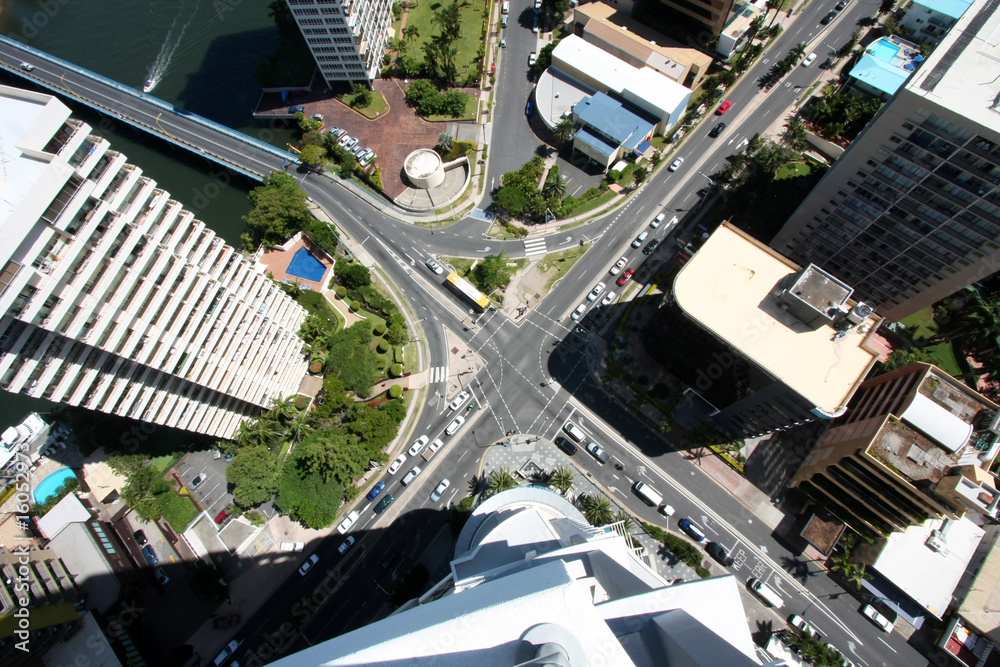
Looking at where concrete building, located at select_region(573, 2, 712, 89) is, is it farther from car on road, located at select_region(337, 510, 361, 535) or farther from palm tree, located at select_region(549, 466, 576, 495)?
car on road, located at select_region(337, 510, 361, 535)

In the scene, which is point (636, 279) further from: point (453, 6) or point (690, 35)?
point (453, 6)

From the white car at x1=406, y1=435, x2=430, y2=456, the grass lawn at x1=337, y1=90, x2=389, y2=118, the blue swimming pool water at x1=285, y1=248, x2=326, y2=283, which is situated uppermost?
the grass lawn at x1=337, y1=90, x2=389, y2=118

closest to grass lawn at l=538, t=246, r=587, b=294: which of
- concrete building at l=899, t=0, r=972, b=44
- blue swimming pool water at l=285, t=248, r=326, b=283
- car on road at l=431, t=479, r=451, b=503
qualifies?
car on road at l=431, t=479, r=451, b=503

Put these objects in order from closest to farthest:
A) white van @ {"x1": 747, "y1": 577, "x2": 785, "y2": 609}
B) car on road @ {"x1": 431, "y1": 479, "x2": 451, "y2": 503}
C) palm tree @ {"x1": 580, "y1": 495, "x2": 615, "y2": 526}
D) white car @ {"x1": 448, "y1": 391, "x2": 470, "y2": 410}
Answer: white van @ {"x1": 747, "y1": 577, "x2": 785, "y2": 609}
palm tree @ {"x1": 580, "y1": 495, "x2": 615, "y2": 526}
car on road @ {"x1": 431, "y1": 479, "x2": 451, "y2": 503}
white car @ {"x1": 448, "y1": 391, "x2": 470, "y2": 410}

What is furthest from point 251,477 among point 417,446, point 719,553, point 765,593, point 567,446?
point 765,593

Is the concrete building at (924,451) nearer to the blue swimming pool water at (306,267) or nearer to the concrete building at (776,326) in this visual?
the concrete building at (776,326)

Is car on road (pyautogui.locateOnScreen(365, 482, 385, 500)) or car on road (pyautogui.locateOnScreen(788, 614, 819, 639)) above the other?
car on road (pyautogui.locateOnScreen(788, 614, 819, 639))
